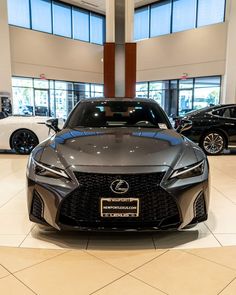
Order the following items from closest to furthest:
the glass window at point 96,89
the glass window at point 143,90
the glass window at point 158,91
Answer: the glass window at point 158,91, the glass window at point 143,90, the glass window at point 96,89

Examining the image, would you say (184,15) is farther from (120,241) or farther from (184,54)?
(120,241)

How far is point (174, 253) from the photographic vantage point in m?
2.14

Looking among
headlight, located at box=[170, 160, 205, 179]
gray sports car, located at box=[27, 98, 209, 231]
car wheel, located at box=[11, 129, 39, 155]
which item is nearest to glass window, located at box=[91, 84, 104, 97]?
car wheel, located at box=[11, 129, 39, 155]

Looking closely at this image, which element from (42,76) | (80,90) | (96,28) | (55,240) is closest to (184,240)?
(55,240)

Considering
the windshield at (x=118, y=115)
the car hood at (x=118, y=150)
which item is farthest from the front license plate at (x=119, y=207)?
the windshield at (x=118, y=115)

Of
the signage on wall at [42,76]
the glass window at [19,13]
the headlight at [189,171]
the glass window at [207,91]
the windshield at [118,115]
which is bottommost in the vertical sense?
the headlight at [189,171]

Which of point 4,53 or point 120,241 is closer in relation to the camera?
point 120,241

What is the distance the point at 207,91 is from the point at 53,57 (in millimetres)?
8237

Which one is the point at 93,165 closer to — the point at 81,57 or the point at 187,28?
the point at 187,28

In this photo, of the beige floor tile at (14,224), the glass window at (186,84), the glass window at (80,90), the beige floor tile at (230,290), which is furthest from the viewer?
the glass window at (80,90)

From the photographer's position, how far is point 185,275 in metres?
1.86

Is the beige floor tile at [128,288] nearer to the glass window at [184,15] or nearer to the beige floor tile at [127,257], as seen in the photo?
the beige floor tile at [127,257]

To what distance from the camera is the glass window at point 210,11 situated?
13273mm

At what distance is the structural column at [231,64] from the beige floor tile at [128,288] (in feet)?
37.3
